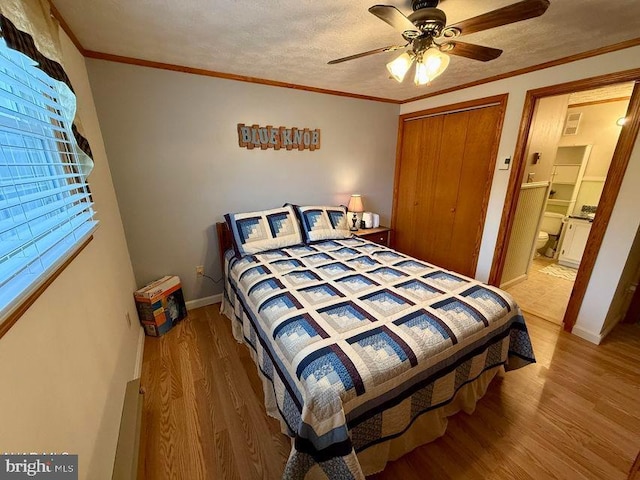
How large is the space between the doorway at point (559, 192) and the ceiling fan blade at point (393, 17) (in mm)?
1886

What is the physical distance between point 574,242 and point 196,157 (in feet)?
16.1

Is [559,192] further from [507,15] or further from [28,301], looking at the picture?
[28,301]

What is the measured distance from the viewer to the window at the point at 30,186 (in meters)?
0.71

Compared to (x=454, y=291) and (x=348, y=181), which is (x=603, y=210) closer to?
(x=454, y=291)

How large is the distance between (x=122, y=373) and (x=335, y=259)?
1571 millimetres

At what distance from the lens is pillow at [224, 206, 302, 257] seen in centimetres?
230

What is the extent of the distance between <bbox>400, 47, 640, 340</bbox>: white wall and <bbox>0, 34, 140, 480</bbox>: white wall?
3214 millimetres

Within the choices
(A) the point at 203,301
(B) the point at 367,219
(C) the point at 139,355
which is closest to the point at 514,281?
(B) the point at 367,219

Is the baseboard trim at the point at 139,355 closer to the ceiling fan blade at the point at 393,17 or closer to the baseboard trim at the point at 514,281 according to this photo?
the ceiling fan blade at the point at 393,17

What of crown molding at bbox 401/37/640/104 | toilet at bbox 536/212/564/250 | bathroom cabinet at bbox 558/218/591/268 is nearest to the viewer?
crown molding at bbox 401/37/640/104

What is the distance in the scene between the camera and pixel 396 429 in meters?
1.20

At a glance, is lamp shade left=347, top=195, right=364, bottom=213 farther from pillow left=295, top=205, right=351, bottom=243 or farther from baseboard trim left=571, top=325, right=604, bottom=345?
baseboard trim left=571, top=325, right=604, bottom=345

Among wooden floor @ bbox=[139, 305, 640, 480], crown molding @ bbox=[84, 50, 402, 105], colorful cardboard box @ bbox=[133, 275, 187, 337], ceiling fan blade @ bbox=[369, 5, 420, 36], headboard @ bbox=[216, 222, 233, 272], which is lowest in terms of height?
wooden floor @ bbox=[139, 305, 640, 480]

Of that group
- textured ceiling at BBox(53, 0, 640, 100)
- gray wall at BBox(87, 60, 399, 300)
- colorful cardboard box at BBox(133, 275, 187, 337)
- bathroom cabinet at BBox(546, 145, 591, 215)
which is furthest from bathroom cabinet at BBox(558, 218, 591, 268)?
colorful cardboard box at BBox(133, 275, 187, 337)
